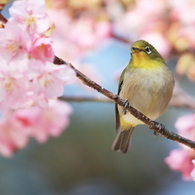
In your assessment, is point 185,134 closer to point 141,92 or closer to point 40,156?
point 141,92

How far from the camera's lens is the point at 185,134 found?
2201mm

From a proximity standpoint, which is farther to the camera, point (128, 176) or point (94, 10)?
point (128, 176)

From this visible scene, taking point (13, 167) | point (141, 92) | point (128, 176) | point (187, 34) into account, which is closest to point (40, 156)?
point (13, 167)

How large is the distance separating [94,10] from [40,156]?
9.07ft

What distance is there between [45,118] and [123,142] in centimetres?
59

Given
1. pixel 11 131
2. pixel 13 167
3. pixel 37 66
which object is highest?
pixel 13 167

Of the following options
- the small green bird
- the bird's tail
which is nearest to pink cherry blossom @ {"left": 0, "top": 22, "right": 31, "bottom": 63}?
the small green bird

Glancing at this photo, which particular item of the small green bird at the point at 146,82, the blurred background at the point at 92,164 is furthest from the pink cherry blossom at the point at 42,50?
the blurred background at the point at 92,164

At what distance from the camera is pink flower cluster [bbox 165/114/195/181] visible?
218 cm

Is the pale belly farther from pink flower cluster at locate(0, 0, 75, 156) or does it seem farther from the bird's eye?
pink flower cluster at locate(0, 0, 75, 156)

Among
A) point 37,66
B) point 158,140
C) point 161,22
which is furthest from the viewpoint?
point 158,140

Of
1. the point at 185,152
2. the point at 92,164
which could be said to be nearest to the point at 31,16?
the point at 185,152

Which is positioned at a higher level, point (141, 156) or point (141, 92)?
point (141, 156)

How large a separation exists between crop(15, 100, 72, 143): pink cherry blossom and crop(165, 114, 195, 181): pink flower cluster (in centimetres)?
88
